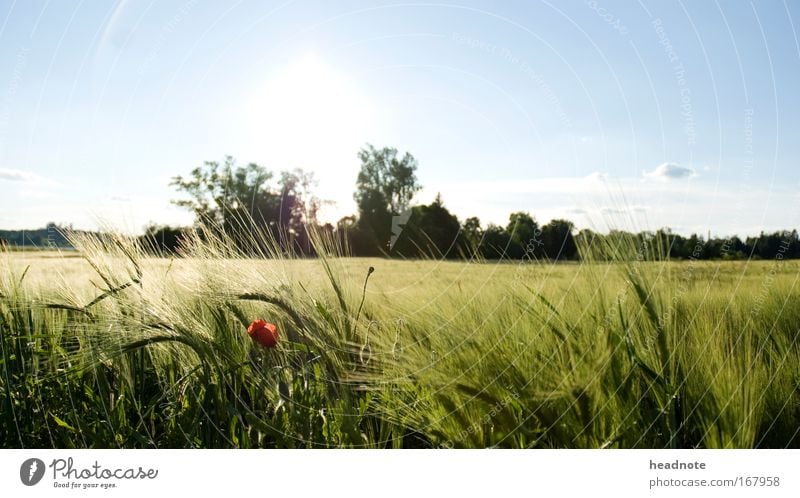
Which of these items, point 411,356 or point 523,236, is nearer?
point 411,356

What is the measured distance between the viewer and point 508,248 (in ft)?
5.31

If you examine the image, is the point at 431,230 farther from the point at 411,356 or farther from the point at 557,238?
the point at 411,356

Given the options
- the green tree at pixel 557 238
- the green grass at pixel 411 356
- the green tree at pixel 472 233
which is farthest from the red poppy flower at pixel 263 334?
the green tree at pixel 557 238

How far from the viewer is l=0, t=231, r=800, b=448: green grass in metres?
1.27

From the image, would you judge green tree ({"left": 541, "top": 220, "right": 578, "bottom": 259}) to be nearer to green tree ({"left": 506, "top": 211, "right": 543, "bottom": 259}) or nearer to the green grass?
green tree ({"left": 506, "top": 211, "right": 543, "bottom": 259})

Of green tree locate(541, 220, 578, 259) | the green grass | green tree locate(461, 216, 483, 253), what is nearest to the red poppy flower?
the green grass

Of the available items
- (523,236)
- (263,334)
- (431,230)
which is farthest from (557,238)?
(263,334)

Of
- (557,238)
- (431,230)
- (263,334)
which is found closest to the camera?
(263,334)

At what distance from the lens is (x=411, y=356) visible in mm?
1316

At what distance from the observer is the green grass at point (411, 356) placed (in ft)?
4.17
